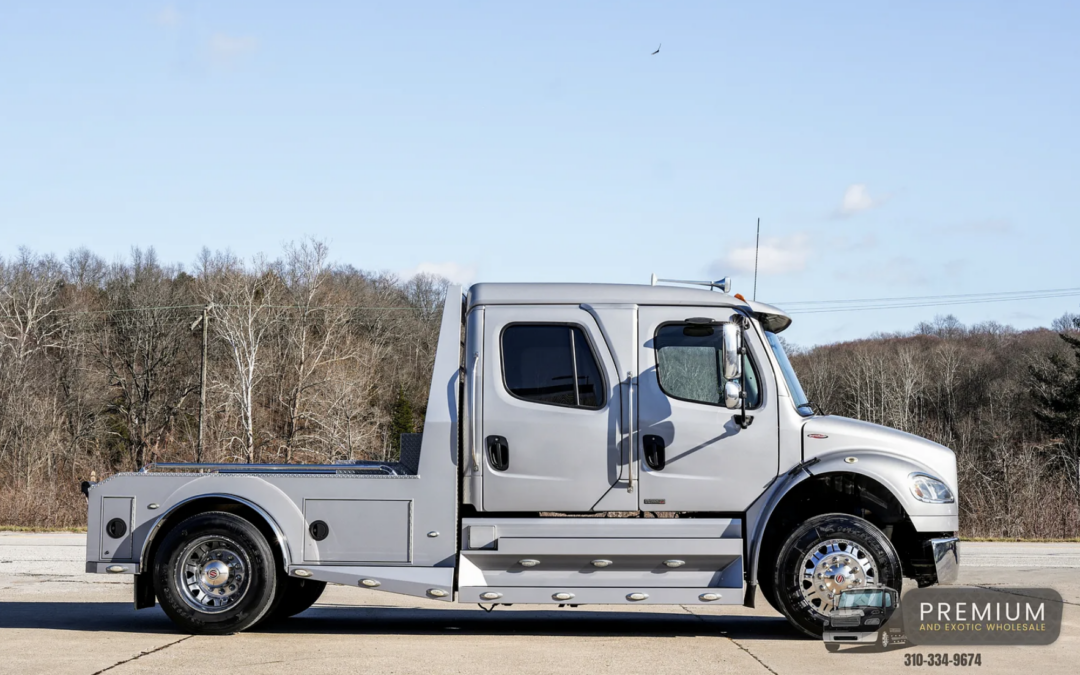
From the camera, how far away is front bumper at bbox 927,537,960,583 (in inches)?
329

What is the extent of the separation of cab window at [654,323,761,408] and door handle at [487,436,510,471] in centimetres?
133

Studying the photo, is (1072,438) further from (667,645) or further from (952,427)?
(667,645)

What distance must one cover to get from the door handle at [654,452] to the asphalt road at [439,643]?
54.5 inches

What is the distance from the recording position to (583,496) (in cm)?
839

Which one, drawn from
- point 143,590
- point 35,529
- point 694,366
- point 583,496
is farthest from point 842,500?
point 35,529

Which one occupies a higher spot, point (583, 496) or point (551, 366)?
point (551, 366)

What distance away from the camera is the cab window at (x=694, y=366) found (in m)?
8.52

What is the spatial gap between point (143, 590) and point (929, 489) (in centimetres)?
639

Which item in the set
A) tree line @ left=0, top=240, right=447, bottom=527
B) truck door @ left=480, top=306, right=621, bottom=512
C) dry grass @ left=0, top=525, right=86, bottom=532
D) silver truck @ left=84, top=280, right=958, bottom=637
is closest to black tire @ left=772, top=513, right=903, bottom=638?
silver truck @ left=84, top=280, right=958, bottom=637

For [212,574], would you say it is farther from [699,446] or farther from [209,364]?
[209,364]

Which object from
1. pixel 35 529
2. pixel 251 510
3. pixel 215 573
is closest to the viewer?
pixel 215 573

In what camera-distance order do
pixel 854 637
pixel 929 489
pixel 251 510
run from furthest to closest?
1. pixel 251 510
2. pixel 929 489
3. pixel 854 637

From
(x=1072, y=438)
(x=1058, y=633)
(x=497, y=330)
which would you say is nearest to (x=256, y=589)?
(x=497, y=330)

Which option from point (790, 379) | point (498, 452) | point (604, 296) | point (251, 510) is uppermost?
point (604, 296)
